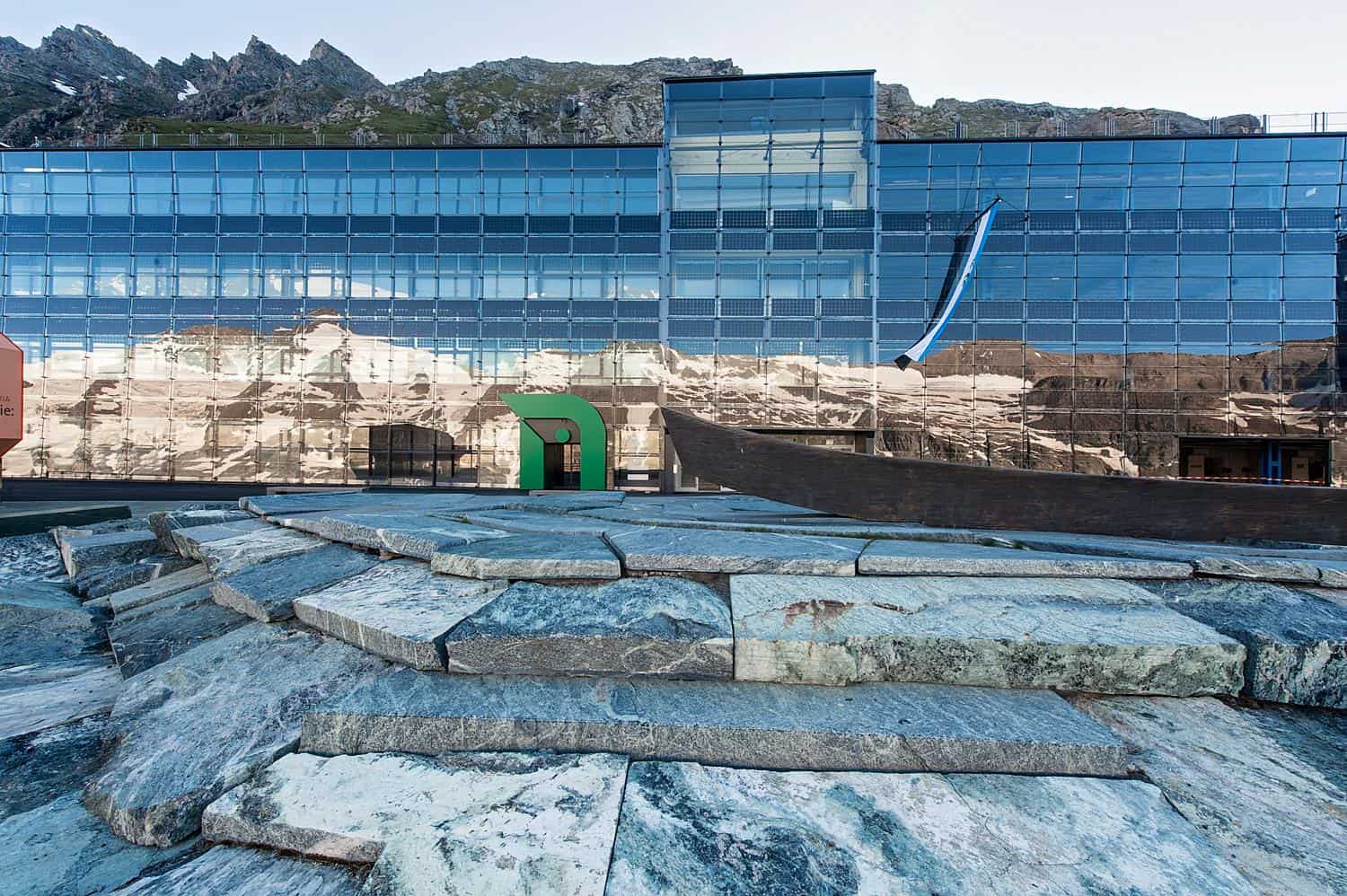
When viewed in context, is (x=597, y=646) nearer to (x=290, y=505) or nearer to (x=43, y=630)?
(x=43, y=630)

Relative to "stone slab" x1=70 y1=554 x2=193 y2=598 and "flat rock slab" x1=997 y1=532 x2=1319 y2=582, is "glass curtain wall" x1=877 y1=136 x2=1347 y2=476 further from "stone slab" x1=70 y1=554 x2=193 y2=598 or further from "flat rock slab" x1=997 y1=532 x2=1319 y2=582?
"stone slab" x1=70 y1=554 x2=193 y2=598

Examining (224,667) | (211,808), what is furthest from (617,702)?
(224,667)

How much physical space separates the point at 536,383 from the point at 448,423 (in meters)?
3.96

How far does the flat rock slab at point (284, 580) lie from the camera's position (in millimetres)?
2820

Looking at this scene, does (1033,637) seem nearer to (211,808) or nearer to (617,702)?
(617,702)

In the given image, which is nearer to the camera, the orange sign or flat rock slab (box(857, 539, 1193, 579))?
flat rock slab (box(857, 539, 1193, 579))

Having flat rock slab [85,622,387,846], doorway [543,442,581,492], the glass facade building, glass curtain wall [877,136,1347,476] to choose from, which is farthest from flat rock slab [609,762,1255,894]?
glass curtain wall [877,136,1347,476]

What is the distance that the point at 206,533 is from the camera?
4.50 meters

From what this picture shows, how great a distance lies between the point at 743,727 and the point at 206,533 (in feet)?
16.3

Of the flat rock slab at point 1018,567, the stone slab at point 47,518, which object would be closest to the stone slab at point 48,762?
the flat rock slab at point 1018,567

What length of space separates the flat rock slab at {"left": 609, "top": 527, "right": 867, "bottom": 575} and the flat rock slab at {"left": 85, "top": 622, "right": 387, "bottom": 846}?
1.26 meters

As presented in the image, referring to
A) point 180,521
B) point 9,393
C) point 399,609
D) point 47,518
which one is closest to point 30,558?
point 47,518

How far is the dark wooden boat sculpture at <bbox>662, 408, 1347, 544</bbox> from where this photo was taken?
3590mm

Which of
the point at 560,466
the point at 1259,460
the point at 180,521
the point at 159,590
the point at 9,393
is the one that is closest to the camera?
the point at 159,590
